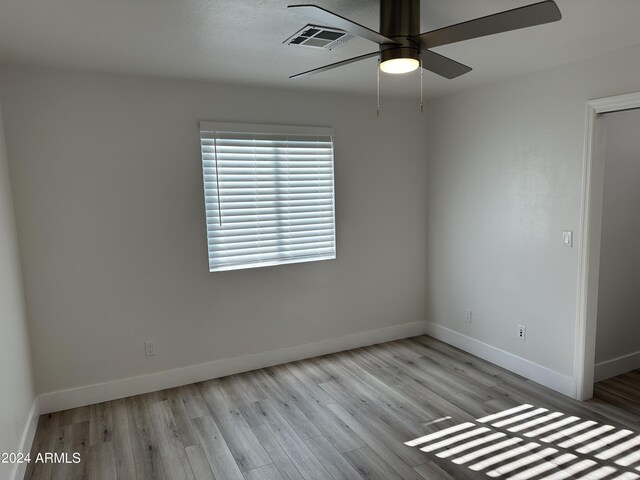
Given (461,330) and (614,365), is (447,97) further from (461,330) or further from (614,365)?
(614,365)

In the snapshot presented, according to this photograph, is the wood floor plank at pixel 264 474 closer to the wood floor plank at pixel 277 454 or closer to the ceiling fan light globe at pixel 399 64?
the wood floor plank at pixel 277 454

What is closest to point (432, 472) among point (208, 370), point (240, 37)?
point (208, 370)

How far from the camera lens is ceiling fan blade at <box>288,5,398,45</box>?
4.80ft

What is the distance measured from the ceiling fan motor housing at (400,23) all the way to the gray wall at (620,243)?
2.23 m

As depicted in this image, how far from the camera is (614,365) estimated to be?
3590 millimetres

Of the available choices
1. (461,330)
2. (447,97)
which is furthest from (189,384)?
(447,97)

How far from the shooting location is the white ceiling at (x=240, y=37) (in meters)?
2.02

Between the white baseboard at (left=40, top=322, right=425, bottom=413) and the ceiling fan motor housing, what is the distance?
2833mm

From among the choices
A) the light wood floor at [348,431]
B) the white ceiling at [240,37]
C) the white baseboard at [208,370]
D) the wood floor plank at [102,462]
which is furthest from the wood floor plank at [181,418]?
the white ceiling at [240,37]

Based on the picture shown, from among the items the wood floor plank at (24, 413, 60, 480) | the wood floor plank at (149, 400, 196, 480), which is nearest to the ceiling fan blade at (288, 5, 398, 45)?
the wood floor plank at (149, 400, 196, 480)

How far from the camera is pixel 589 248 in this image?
10.0 feet

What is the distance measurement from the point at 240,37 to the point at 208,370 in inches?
103

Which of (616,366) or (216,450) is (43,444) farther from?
(616,366)

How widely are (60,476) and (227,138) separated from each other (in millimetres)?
2548
